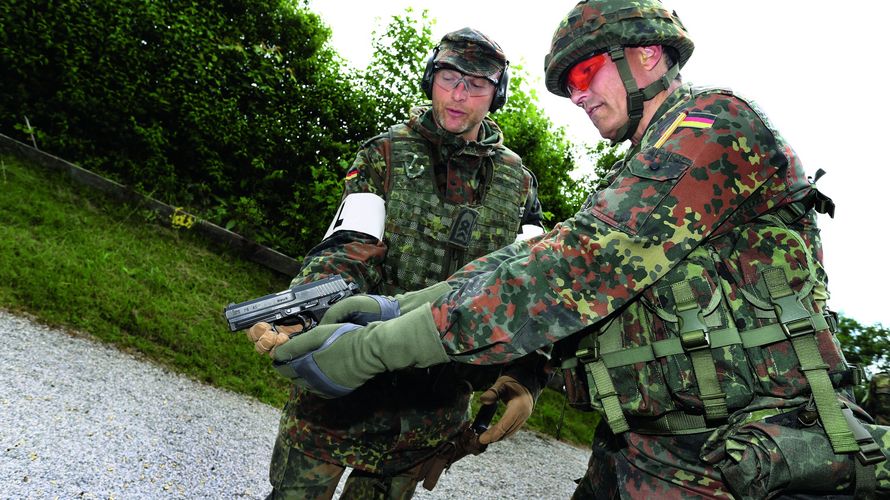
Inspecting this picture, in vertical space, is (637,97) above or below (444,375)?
above

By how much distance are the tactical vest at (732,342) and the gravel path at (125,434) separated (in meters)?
3.05

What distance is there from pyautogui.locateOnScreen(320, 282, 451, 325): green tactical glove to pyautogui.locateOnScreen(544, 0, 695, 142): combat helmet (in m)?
0.79

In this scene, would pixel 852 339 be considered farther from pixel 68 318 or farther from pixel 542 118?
pixel 68 318

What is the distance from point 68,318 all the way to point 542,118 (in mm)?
5733

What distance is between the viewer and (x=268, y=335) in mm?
2090

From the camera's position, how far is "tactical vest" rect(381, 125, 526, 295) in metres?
2.67

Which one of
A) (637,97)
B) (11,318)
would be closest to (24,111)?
(11,318)

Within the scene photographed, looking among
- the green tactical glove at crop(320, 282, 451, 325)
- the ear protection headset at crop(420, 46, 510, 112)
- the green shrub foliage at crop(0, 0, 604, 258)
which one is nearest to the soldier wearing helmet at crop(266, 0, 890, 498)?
the green tactical glove at crop(320, 282, 451, 325)

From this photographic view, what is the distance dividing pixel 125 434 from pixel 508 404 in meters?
2.86

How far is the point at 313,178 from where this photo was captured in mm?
7184

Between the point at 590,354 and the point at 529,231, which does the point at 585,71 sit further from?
the point at 529,231

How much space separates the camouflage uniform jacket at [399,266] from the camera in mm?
2451

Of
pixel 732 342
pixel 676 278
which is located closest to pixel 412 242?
pixel 676 278

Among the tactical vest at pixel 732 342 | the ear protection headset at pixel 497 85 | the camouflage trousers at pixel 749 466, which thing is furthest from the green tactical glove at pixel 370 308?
the ear protection headset at pixel 497 85
